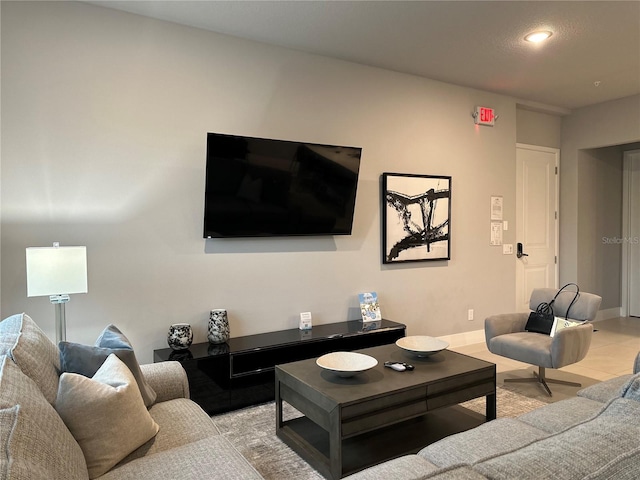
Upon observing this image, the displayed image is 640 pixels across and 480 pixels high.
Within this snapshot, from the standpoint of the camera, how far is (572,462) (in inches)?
29.2

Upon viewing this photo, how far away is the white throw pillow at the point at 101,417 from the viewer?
1548 mm

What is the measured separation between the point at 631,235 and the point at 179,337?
21.3ft

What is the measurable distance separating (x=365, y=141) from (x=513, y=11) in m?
1.60

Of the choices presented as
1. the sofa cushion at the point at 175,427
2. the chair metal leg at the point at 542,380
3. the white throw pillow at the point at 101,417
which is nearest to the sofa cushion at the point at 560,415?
the sofa cushion at the point at 175,427

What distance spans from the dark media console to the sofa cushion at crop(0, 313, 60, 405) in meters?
1.17

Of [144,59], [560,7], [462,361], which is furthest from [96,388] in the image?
[560,7]

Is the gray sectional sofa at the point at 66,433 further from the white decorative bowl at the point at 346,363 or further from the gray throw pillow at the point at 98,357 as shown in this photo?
the white decorative bowl at the point at 346,363

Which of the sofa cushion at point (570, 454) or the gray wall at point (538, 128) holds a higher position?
the gray wall at point (538, 128)

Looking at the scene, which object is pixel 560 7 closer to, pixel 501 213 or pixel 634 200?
pixel 501 213

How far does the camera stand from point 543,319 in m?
3.69

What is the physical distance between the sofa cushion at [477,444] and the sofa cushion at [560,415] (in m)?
0.09

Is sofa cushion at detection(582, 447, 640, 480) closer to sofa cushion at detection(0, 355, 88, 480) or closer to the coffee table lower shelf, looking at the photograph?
sofa cushion at detection(0, 355, 88, 480)

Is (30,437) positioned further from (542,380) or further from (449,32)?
(449,32)

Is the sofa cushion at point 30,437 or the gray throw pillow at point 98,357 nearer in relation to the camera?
the sofa cushion at point 30,437
